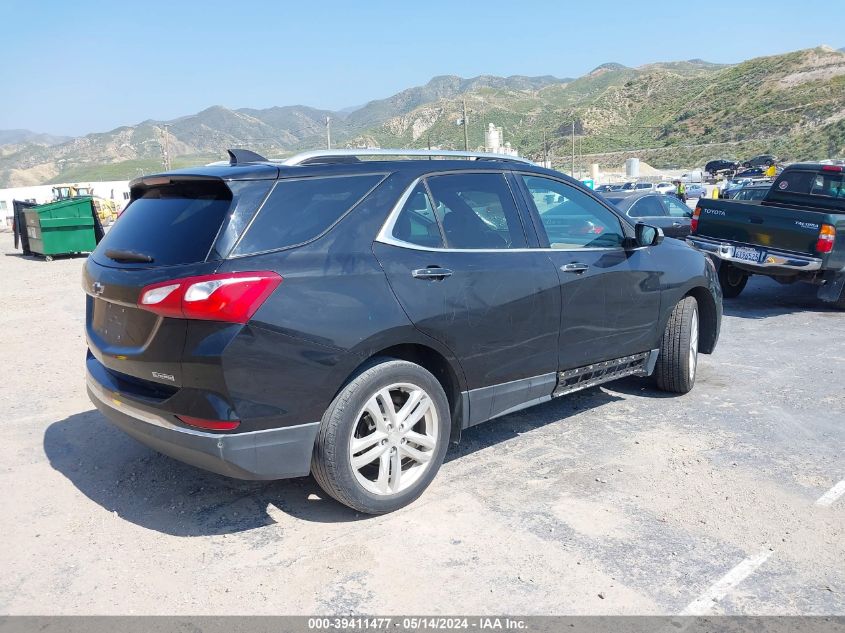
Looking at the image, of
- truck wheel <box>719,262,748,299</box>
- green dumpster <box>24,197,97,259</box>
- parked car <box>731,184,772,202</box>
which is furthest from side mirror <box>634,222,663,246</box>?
green dumpster <box>24,197,97,259</box>

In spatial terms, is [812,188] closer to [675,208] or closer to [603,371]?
[675,208]

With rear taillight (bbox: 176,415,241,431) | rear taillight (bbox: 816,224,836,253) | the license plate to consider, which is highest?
rear taillight (bbox: 816,224,836,253)

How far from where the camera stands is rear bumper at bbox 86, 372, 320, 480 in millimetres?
3166

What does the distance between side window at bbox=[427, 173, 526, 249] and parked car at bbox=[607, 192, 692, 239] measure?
8607mm

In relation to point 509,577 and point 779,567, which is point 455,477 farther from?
point 779,567

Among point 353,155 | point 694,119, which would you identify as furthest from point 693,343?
point 694,119

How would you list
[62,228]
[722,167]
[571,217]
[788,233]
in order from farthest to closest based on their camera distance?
[722,167]
[62,228]
[788,233]
[571,217]

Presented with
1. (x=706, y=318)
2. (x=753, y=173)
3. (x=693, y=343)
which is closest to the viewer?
(x=693, y=343)

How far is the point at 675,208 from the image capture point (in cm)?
1360

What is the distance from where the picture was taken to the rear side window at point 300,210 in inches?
129

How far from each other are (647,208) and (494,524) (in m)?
10.6

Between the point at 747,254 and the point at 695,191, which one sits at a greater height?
the point at 695,191

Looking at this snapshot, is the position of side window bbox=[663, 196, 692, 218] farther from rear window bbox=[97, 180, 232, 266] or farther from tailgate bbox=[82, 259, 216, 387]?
tailgate bbox=[82, 259, 216, 387]

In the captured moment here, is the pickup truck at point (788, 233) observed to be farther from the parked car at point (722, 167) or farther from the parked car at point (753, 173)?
the parked car at point (722, 167)
